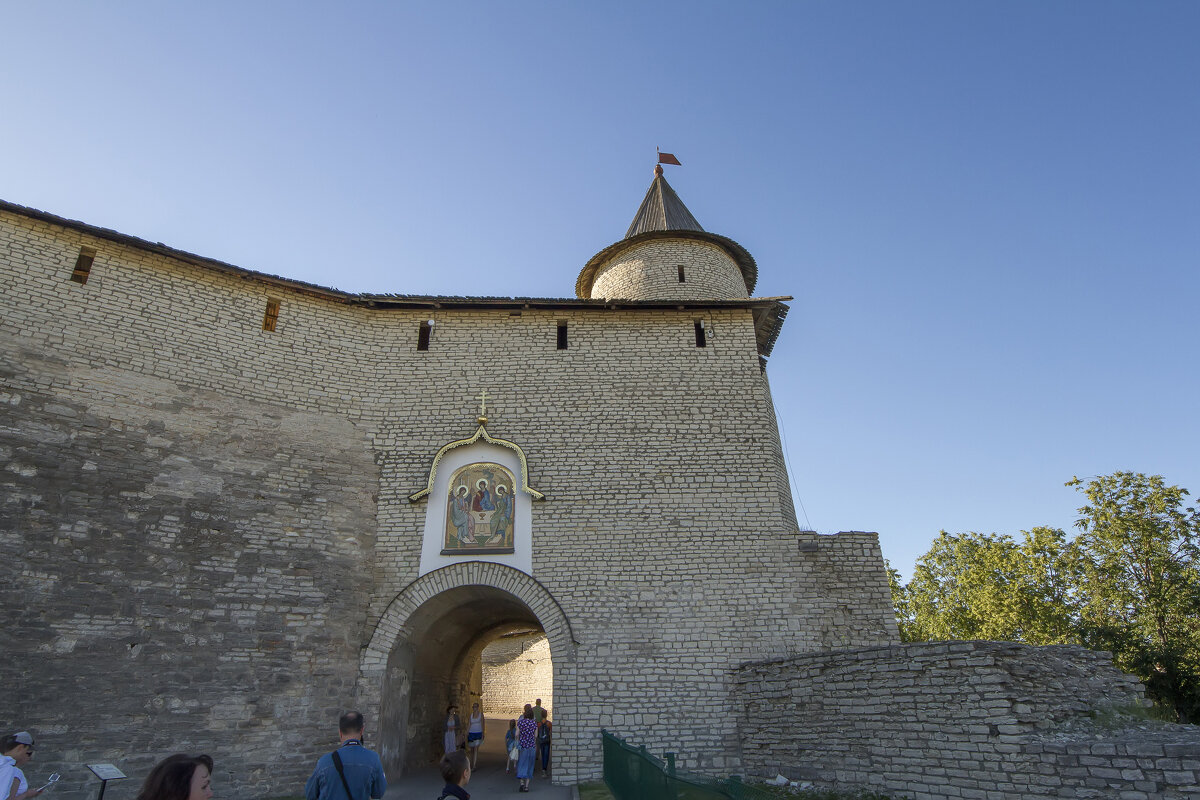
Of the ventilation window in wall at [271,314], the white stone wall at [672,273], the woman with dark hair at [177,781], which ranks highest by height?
the white stone wall at [672,273]

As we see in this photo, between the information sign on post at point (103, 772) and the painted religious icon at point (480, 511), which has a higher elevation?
the painted religious icon at point (480, 511)

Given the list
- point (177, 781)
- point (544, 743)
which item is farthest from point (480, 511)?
point (177, 781)

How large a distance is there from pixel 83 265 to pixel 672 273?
1018 centimetres

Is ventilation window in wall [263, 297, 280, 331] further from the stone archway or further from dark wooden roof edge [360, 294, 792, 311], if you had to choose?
the stone archway

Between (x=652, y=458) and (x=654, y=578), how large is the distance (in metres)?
1.96

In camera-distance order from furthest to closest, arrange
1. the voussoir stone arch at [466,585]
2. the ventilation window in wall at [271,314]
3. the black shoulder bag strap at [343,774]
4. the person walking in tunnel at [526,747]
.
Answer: the ventilation window in wall at [271,314] < the voussoir stone arch at [466,585] < the person walking in tunnel at [526,747] < the black shoulder bag strap at [343,774]

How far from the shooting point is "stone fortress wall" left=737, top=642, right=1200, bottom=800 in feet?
19.5

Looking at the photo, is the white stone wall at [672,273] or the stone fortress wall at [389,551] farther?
the white stone wall at [672,273]

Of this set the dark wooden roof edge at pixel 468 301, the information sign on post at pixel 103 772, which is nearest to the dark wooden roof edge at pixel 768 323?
the dark wooden roof edge at pixel 468 301

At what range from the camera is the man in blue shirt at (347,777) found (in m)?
3.73

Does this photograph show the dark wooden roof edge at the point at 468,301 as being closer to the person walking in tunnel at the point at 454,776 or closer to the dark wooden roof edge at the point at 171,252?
the dark wooden roof edge at the point at 171,252

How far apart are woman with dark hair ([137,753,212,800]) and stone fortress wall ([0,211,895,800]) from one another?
7725 millimetres

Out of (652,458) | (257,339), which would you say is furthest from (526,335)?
(257,339)

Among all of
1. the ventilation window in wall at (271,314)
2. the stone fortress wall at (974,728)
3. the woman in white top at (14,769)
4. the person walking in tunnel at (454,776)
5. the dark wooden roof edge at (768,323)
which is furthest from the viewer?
the dark wooden roof edge at (768,323)
